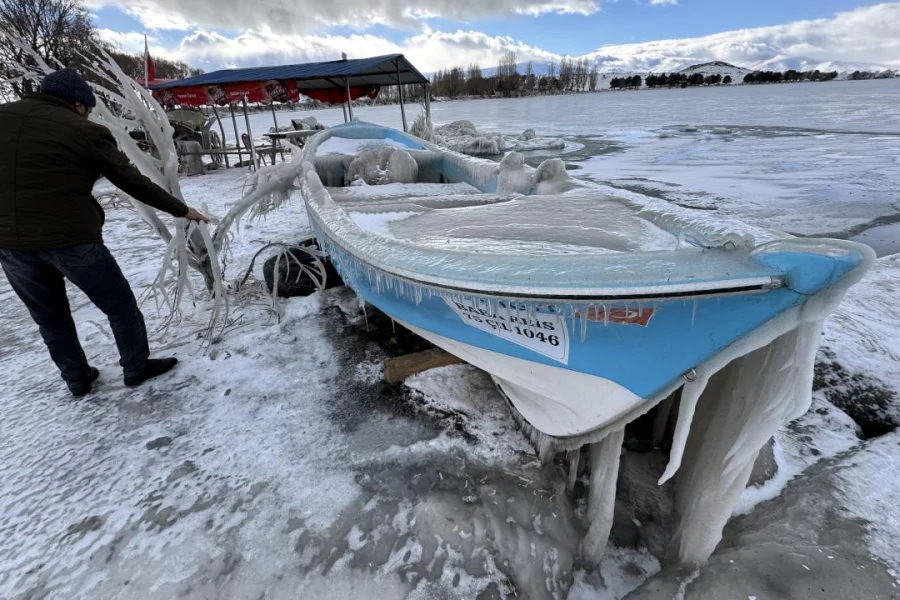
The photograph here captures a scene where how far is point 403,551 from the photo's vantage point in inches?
70.2

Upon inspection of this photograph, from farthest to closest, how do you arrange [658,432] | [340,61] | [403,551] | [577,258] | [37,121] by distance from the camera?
[340,61], [658,432], [37,121], [403,551], [577,258]

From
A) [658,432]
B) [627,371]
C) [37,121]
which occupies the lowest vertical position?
[658,432]

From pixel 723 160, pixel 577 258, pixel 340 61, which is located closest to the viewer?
pixel 577 258

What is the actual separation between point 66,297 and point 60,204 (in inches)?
24.5

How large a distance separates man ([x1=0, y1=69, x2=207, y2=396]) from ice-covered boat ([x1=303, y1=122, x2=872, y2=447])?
49.0 inches

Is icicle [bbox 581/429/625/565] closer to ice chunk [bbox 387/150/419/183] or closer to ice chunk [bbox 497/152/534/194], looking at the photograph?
ice chunk [bbox 497/152/534/194]

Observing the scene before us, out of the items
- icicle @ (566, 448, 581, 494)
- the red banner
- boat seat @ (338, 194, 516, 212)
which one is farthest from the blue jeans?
the red banner

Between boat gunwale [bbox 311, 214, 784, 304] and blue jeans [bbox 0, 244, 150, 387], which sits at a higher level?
boat gunwale [bbox 311, 214, 784, 304]

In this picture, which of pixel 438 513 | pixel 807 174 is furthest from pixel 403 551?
pixel 807 174

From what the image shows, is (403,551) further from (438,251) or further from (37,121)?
(37,121)

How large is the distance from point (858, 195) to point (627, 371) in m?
7.64

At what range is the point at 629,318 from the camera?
4.89 feet

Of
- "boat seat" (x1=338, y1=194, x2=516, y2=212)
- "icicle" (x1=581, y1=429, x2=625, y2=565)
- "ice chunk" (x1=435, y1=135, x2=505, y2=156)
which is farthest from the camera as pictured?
"ice chunk" (x1=435, y1=135, x2=505, y2=156)

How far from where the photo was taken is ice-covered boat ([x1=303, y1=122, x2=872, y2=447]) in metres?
1.31
